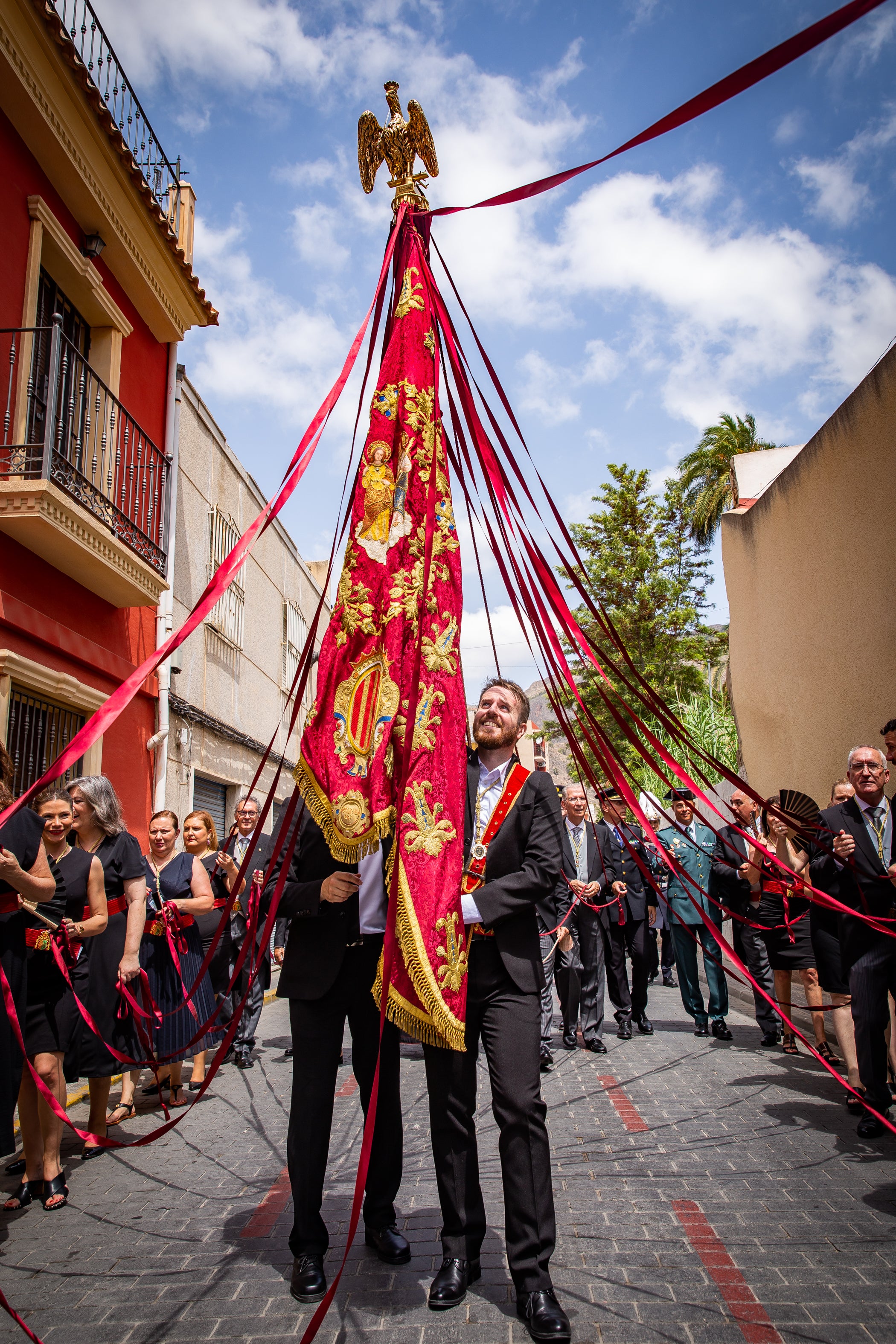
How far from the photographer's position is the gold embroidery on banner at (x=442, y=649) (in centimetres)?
338

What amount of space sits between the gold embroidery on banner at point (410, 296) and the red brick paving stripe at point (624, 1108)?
437 cm

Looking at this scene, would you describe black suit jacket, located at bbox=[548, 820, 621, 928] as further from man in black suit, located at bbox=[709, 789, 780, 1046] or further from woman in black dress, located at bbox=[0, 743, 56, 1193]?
woman in black dress, located at bbox=[0, 743, 56, 1193]

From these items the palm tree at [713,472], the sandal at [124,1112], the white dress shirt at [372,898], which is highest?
the palm tree at [713,472]

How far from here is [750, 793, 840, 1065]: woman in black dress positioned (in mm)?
6648

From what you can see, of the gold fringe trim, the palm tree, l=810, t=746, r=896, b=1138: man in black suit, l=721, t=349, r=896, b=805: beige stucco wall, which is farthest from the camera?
the palm tree

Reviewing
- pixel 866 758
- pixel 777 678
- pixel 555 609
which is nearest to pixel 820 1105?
pixel 866 758

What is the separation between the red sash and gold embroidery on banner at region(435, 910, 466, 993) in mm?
239

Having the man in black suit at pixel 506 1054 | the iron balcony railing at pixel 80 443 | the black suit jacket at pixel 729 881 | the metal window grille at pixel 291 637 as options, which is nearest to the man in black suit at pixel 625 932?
the black suit jacket at pixel 729 881

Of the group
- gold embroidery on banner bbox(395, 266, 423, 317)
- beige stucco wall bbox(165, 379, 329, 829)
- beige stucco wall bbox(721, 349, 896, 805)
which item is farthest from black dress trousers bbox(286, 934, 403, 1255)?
beige stucco wall bbox(721, 349, 896, 805)

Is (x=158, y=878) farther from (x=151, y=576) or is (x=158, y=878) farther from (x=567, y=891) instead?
(x=151, y=576)

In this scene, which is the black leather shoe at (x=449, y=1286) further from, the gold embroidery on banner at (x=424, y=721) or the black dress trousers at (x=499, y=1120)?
the gold embroidery on banner at (x=424, y=721)

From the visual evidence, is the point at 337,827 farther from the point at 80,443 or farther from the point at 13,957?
Answer: the point at 80,443

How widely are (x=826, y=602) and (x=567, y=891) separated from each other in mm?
7041

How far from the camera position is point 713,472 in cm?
3394
